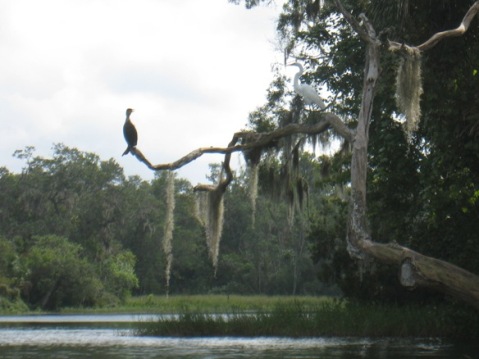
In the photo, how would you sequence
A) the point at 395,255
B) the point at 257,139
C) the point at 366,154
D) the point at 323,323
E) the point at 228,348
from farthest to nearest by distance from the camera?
the point at 323,323
the point at 228,348
the point at 257,139
the point at 366,154
the point at 395,255

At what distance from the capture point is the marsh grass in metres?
18.7

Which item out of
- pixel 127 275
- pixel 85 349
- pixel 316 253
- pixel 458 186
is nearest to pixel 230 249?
pixel 127 275

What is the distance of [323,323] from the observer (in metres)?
19.2

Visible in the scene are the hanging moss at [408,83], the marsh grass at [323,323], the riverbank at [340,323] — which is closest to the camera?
the hanging moss at [408,83]

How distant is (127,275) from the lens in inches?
2083

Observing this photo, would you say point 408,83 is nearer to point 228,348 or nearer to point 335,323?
point 228,348

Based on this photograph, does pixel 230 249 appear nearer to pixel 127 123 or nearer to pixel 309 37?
pixel 309 37

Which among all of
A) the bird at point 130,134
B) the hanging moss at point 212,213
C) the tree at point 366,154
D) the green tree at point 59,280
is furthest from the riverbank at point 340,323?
the green tree at point 59,280

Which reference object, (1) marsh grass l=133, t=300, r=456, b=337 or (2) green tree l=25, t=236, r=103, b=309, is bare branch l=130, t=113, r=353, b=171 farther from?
(2) green tree l=25, t=236, r=103, b=309

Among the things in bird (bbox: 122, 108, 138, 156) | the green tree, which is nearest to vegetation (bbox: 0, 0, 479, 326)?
the green tree

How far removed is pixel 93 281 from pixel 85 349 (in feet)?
97.4

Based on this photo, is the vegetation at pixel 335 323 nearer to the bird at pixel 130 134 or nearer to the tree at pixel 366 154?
the tree at pixel 366 154

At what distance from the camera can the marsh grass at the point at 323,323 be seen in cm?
1867

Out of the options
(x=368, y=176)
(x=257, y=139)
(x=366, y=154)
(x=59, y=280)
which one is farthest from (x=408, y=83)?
(x=59, y=280)
